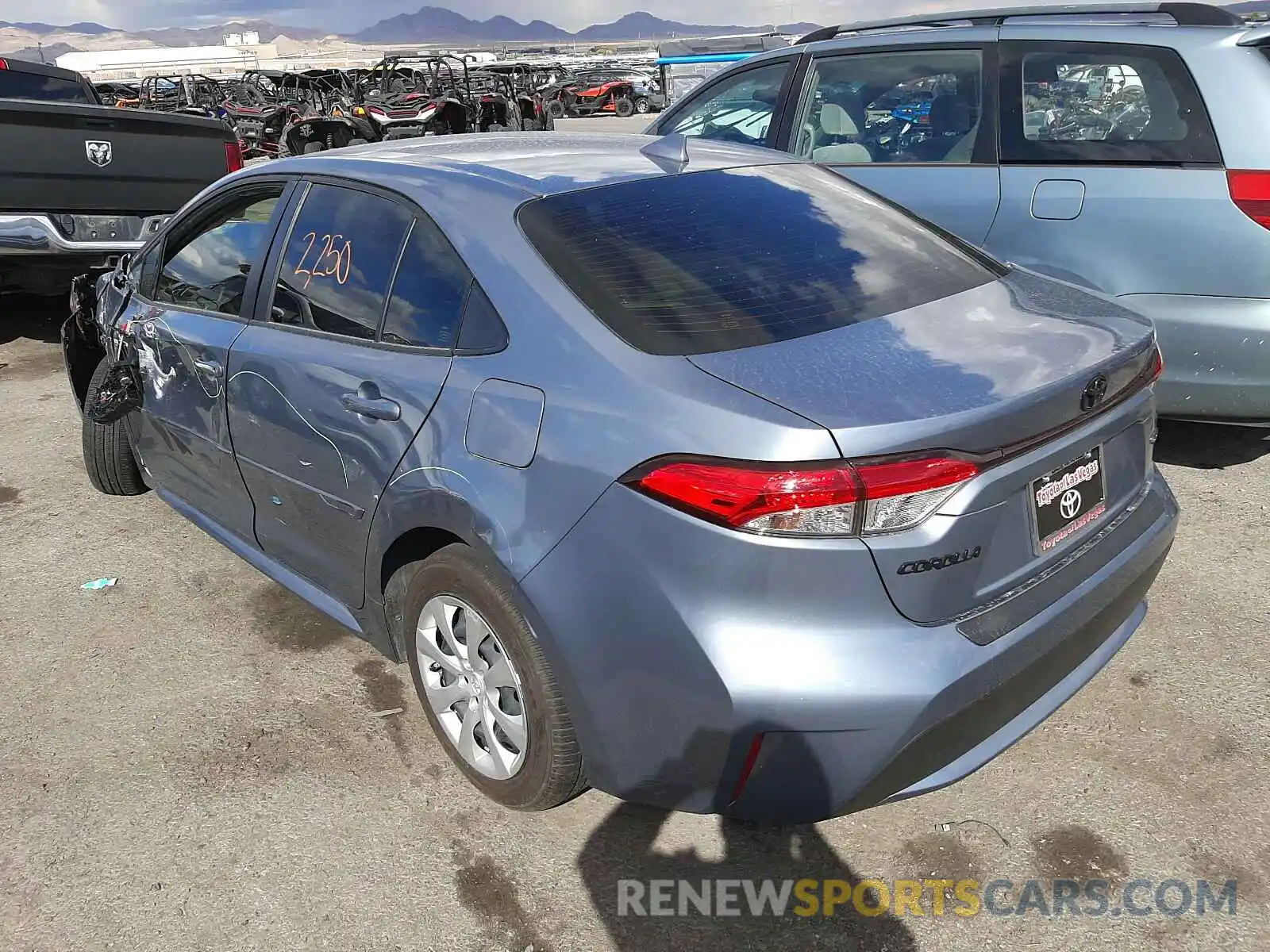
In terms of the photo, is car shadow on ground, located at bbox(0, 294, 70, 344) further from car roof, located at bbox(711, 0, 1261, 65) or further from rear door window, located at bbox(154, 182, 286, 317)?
car roof, located at bbox(711, 0, 1261, 65)

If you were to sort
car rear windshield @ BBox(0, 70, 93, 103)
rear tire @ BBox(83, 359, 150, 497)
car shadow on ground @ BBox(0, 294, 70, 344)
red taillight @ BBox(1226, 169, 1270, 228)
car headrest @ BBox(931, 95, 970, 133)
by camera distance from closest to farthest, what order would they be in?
red taillight @ BBox(1226, 169, 1270, 228) < rear tire @ BBox(83, 359, 150, 497) < car headrest @ BBox(931, 95, 970, 133) < car shadow on ground @ BBox(0, 294, 70, 344) < car rear windshield @ BBox(0, 70, 93, 103)

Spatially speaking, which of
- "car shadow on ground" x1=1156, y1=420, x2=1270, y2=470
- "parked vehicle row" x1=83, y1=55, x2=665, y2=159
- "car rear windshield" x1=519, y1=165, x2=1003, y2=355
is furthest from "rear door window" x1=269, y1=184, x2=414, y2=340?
"parked vehicle row" x1=83, y1=55, x2=665, y2=159

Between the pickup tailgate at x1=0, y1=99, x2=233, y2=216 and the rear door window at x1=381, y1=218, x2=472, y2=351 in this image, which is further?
the pickup tailgate at x1=0, y1=99, x2=233, y2=216

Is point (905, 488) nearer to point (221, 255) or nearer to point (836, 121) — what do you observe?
point (221, 255)

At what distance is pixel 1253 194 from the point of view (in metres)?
3.59

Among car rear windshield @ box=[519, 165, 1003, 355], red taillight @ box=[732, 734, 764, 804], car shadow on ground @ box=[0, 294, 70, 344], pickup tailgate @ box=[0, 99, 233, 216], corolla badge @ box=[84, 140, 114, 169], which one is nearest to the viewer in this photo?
red taillight @ box=[732, 734, 764, 804]

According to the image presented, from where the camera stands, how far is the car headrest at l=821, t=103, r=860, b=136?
16.1 ft

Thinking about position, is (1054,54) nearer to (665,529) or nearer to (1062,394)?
(1062,394)

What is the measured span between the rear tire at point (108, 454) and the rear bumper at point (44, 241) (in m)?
2.07

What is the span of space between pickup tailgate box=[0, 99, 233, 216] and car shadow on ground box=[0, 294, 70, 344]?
141 centimetres

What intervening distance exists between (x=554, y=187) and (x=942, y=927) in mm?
1994

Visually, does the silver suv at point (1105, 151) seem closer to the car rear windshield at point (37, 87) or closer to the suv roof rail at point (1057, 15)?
the suv roof rail at point (1057, 15)

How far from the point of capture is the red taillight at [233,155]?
670 cm

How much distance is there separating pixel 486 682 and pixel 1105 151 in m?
3.32
